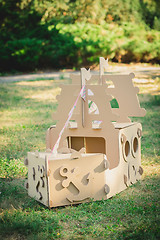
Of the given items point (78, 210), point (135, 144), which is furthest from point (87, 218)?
point (135, 144)

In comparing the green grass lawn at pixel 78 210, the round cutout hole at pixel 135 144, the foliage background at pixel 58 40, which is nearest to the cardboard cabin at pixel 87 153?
the round cutout hole at pixel 135 144

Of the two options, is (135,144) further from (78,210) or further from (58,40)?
(58,40)

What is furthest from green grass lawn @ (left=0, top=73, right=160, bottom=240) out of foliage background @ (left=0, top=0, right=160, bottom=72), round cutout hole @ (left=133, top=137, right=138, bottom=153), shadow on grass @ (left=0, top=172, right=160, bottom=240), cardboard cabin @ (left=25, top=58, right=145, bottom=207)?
foliage background @ (left=0, top=0, right=160, bottom=72)

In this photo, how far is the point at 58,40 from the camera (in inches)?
582

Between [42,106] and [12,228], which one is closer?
[12,228]

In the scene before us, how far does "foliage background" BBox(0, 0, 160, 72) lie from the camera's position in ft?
45.1

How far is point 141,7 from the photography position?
23766 mm

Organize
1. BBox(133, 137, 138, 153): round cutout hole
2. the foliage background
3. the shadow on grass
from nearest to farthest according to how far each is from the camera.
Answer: the shadow on grass
BBox(133, 137, 138, 153): round cutout hole
the foliage background

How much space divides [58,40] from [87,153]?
12.1m

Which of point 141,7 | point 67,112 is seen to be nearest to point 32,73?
point 67,112

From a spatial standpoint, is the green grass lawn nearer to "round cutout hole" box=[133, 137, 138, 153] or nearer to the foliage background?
"round cutout hole" box=[133, 137, 138, 153]

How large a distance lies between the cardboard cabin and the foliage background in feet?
33.6

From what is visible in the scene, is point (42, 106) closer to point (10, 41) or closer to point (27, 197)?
point (27, 197)

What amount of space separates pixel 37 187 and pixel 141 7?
2304cm
